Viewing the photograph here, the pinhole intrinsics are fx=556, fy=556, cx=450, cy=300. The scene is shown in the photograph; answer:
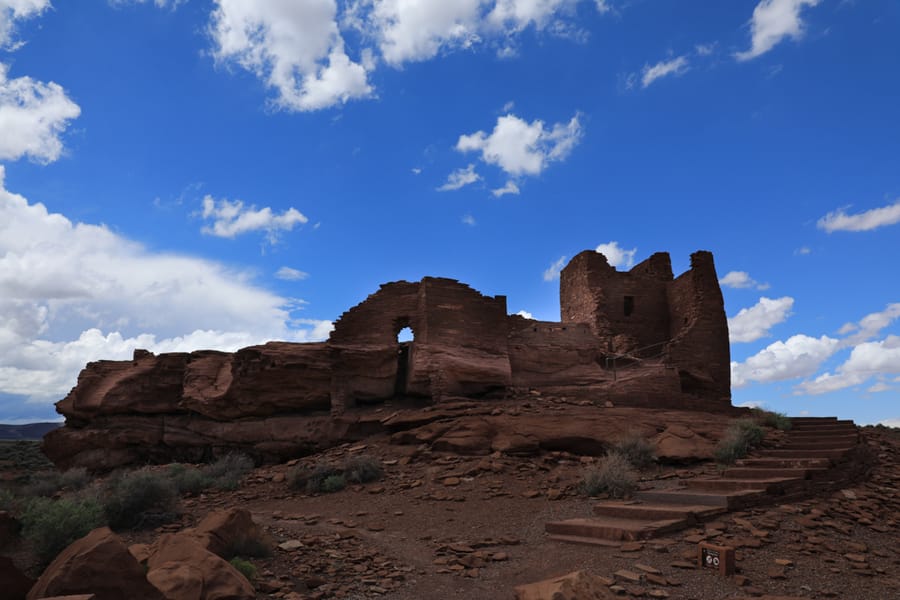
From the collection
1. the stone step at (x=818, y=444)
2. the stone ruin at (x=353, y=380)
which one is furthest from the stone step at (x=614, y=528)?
the stone ruin at (x=353, y=380)

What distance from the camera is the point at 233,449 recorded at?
16422 millimetres

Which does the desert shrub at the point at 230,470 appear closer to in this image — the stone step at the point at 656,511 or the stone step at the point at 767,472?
the stone step at the point at 656,511

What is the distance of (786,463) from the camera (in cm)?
1030

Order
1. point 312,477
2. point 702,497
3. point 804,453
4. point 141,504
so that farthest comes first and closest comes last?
point 312,477
point 804,453
point 141,504
point 702,497

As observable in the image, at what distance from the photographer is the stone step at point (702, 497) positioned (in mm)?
8242

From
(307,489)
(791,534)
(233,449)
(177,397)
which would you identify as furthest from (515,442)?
(177,397)

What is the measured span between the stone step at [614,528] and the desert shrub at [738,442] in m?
4.21

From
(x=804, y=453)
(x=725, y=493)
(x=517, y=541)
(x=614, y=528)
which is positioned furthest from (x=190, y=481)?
(x=804, y=453)

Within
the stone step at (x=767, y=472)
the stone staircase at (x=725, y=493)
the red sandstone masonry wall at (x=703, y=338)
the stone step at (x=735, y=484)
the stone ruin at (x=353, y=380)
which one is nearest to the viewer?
the stone staircase at (x=725, y=493)

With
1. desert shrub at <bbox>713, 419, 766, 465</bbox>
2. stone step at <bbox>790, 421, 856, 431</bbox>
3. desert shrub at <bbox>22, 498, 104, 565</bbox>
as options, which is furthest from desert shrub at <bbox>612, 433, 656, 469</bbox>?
desert shrub at <bbox>22, 498, 104, 565</bbox>

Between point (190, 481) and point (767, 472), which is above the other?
point (767, 472)

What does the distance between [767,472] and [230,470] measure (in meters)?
12.3

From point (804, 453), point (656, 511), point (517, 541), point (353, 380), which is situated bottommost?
point (517, 541)

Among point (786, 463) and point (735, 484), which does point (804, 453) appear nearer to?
point (786, 463)
